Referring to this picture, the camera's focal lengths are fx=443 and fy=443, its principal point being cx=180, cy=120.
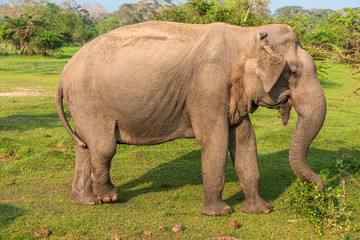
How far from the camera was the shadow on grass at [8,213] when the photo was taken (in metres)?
5.10

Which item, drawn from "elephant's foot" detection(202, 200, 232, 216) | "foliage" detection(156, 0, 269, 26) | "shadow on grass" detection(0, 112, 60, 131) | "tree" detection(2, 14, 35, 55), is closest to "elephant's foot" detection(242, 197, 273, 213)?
"elephant's foot" detection(202, 200, 232, 216)

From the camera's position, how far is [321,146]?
934cm

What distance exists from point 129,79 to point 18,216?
2.13 metres

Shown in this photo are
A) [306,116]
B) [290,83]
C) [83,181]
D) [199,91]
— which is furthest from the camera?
[83,181]

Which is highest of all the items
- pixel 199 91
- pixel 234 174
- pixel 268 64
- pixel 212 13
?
pixel 212 13

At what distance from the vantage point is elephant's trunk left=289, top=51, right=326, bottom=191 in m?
5.07

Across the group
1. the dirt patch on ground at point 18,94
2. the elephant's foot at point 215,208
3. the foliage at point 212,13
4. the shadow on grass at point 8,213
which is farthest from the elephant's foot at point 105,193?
the foliage at point 212,13

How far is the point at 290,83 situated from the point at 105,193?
9.15ft

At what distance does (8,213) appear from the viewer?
5406 mm

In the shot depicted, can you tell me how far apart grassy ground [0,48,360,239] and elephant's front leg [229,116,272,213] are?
240 mm

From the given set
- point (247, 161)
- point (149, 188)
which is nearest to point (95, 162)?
point (149, 188)

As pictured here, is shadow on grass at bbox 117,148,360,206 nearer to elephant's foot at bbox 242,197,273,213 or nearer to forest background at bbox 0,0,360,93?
elephant's foot at bbox 242,197,273,213

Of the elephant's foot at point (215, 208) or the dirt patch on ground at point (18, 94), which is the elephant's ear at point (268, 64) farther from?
the dirt patch on ground at point (18, 94)

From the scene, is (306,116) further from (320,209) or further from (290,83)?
(320,209)
